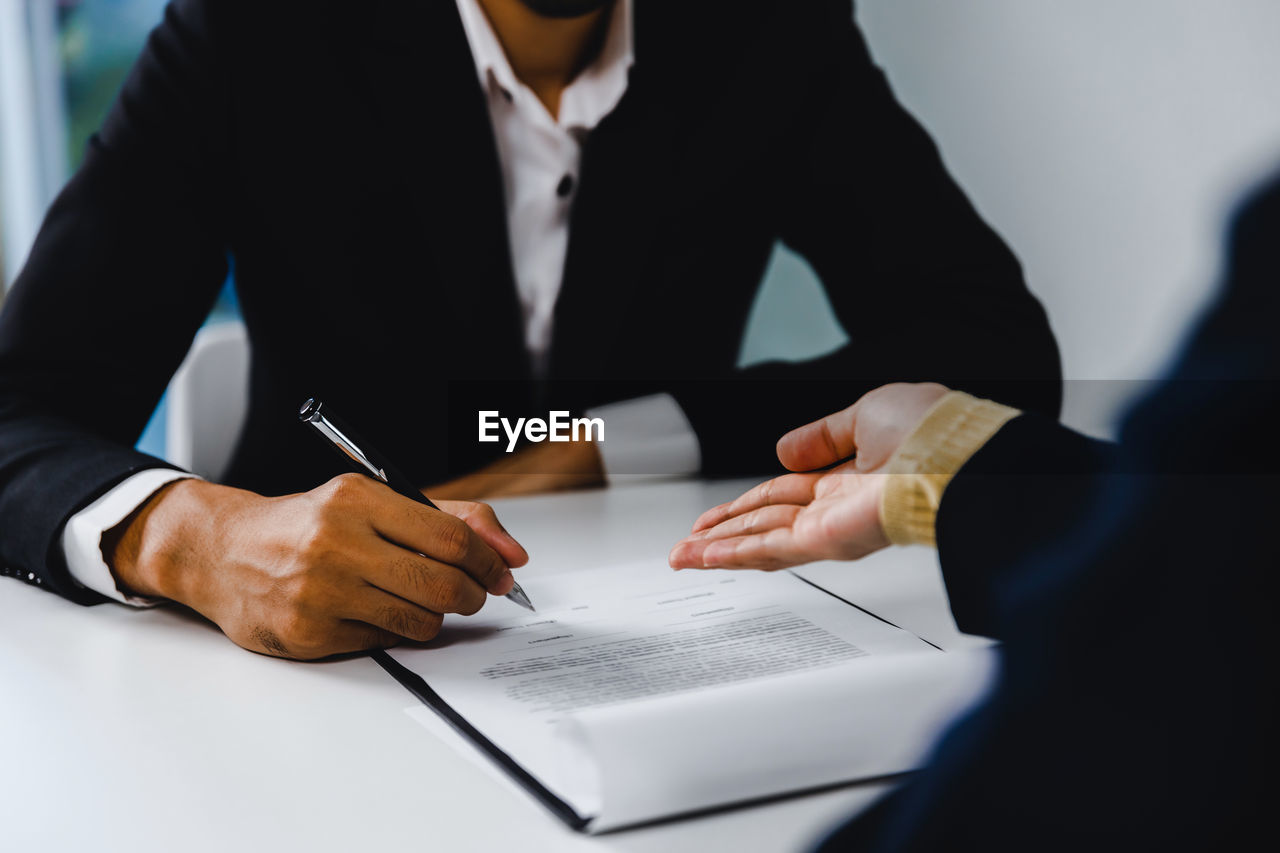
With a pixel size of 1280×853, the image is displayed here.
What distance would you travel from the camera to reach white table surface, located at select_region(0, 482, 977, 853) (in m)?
0.30

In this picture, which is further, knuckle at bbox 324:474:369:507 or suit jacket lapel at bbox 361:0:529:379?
suit jacket lapel at bbox 361:0:529:379

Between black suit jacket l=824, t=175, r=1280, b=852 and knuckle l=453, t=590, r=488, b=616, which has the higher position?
black suit jacket l=824, t=175, r=1280, b=852

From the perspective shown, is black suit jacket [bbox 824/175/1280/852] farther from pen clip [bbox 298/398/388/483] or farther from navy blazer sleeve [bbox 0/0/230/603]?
navy blazer sleeve [bbox 0/0/230/603]

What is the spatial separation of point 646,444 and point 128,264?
394 mm

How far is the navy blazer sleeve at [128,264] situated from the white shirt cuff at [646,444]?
320 millimetres

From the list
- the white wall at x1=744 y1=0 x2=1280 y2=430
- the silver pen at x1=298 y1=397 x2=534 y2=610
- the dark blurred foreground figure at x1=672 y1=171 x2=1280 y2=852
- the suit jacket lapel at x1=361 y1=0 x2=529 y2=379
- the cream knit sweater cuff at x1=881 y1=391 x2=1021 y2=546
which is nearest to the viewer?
the dark blurred foreground figure at x1=672 y1=171 x2=1280 y2=852

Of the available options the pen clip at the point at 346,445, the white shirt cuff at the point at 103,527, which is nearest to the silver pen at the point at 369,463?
the pen clip at the point at 346,445

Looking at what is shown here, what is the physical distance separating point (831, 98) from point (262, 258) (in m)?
0.48

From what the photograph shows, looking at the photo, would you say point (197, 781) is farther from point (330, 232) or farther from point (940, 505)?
point (330, 232)

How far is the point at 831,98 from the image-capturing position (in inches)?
31.4

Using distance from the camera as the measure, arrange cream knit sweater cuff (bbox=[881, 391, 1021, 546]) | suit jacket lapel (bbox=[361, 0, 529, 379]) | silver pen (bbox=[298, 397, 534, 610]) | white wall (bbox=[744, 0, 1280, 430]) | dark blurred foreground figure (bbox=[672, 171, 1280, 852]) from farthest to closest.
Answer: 1. suit jacket lapel (bbox=[361, 0, 529, 379])
2. white wall (bbox=[744, 0, 1280, 430])
3. silver pen (bbox=[298, 397, 534, 610])
4. cream knit sweater cuff (bbox=[881, 391, 1021, 546])
5. dark blurred foreground figure (bbox=[672, 171, 1280, 852])

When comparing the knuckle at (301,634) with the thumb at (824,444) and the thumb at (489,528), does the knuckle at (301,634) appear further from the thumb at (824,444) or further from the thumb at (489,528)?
the thumb at (824,444)

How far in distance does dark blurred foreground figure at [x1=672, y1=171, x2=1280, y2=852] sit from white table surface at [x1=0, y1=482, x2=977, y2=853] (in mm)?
60

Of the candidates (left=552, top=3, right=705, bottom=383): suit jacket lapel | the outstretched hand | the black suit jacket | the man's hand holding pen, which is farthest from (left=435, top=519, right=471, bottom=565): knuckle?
(left=552, top=3, right=705, bottom=383): suit jacket lapel
